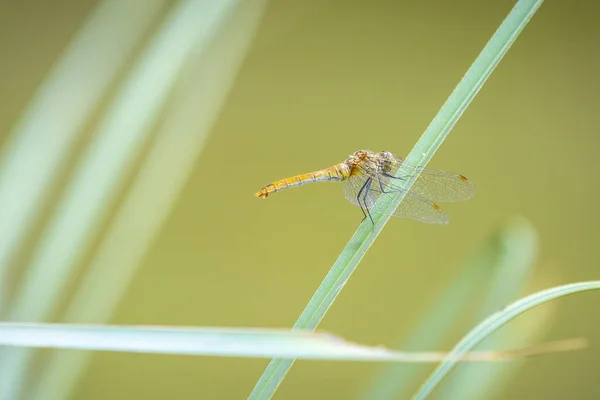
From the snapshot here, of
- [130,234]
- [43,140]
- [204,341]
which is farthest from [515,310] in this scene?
[130,234]

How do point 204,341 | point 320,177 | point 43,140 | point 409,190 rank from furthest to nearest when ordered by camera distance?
1. point 320,177
2. point 409,190
3. point 43,140
4. point 204,341

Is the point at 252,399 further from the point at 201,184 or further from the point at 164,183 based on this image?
the point at 201,184

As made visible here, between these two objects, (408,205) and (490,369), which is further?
(408,205)

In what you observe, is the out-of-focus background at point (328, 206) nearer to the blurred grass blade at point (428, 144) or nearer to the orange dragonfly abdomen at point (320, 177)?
the orange dragonfly abdomen at point (320, 177)

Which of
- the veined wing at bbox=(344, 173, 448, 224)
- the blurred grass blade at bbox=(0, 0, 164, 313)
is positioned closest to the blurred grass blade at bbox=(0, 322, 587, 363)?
the blurred grass blade at bbox=(0, 0, 164, 313)

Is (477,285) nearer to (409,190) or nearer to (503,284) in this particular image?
(503,284)

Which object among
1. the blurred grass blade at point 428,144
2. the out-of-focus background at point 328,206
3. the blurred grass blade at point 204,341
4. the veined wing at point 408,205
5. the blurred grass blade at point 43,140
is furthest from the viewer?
the out-of-focus background at point 328,206

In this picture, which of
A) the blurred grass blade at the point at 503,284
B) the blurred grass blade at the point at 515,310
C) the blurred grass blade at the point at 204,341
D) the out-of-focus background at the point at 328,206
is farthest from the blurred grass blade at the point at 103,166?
the out-of-focus background at the point at 328,206

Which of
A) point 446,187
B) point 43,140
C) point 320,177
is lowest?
point 43,140
